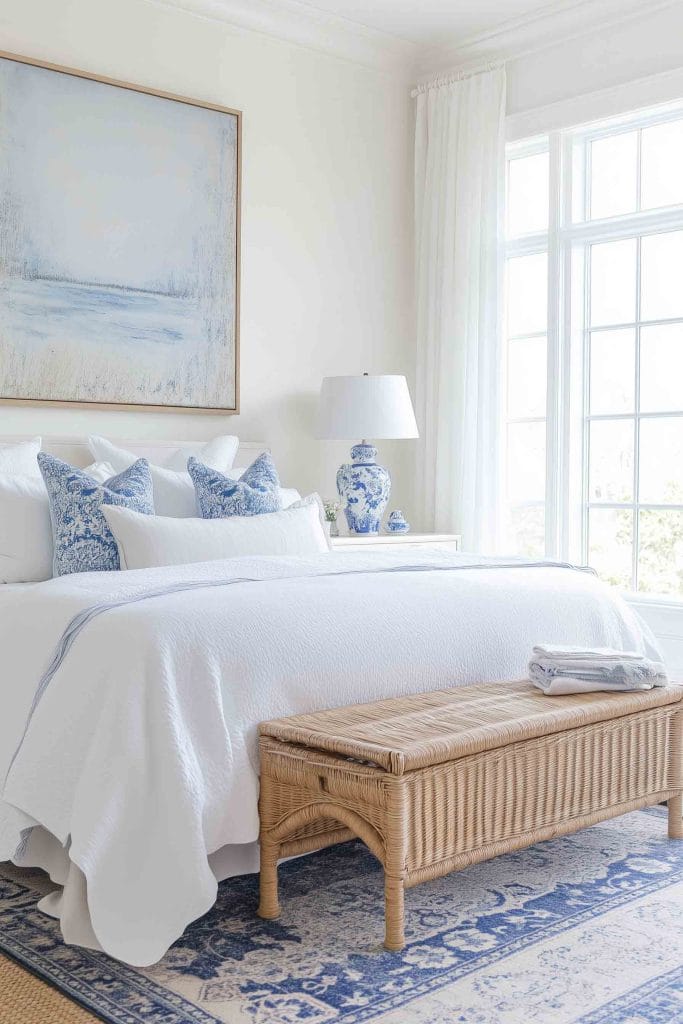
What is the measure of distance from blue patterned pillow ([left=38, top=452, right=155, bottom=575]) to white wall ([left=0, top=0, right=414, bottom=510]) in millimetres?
914

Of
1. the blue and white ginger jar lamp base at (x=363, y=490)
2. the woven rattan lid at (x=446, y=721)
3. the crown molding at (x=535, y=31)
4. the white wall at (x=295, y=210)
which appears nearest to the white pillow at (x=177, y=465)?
the white wall at (x=295, y=210)

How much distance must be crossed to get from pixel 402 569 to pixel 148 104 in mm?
2417

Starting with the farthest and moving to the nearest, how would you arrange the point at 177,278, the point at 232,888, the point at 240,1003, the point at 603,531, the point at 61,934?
1. the point at 603,531
2. the point at 177,278
3. the point at 232,888
4. the point at 61,934
5. the point at 240,1003

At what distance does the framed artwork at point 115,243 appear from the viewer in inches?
161

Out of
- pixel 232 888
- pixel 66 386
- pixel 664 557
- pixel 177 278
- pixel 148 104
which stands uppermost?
pixel 148 104

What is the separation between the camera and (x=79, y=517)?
10.8ft

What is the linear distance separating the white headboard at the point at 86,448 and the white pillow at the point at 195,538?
102 centimetres

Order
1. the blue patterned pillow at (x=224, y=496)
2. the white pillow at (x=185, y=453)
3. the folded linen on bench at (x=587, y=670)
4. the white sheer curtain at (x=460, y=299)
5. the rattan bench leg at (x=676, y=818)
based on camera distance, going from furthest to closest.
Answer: the white sheer curtain at (x=460, y=299)
the white pillow at (x=185, y=453)
the blue patterned pillow at (x=224, y=496)
the rattan bench leg at (x=676, y=818)
the folded linen on bench at (x=587, y=670)

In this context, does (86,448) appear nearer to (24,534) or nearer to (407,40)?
(24,534)

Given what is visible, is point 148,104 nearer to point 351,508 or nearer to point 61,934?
point 351,508

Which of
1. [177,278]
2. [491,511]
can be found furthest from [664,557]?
[177,278]

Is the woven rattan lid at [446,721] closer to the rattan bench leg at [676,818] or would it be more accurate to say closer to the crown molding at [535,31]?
the rattan bench leg at [676,818]

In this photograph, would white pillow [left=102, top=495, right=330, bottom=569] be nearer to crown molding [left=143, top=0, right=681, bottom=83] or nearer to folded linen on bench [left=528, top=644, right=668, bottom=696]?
folded linen on bench [left=528, top=644, right=668, bottom=696]

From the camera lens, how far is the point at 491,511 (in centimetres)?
506
